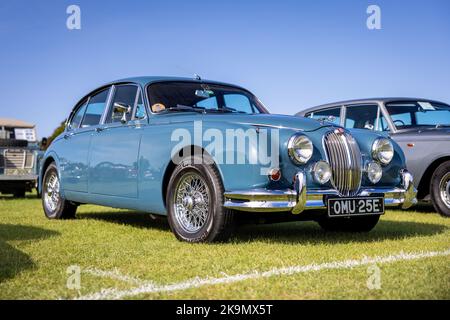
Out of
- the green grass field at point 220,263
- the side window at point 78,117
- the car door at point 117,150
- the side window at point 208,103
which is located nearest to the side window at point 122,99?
the car door at point 117,150

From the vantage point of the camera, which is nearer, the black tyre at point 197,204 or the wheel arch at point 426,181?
the black tyre at point 197,204

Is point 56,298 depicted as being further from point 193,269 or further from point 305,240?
point 305,240

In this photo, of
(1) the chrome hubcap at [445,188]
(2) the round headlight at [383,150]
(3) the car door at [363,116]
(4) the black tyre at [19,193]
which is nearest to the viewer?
(2) the round headlight at [383,150]

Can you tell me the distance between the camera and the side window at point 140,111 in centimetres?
602

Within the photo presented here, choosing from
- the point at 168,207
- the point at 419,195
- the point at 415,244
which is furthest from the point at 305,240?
the point at 419,195

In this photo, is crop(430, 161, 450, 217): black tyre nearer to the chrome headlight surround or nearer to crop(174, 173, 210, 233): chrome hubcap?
the chrome headlight surround

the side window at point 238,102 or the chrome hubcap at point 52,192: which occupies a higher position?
the side window at point 238,102

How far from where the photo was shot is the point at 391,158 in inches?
221

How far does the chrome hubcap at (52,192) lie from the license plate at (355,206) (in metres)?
4.28

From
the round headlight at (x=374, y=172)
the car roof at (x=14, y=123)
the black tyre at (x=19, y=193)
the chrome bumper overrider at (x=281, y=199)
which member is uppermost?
the car roof at (x=14, y=123)

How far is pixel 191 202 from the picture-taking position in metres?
5.18

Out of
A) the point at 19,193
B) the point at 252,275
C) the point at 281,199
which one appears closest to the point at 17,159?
the point at 19,193

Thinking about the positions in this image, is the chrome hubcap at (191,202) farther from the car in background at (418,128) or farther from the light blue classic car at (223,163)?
the car in background at (418,128)
